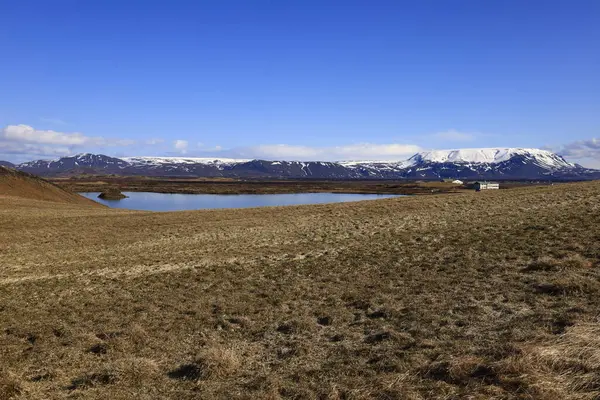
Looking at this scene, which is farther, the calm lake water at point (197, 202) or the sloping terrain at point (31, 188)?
the calm lake water at point (197, 202)

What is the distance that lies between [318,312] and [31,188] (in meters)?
76.1

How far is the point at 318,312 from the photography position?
44.2ft

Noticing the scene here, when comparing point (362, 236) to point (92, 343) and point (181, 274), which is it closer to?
point (181, 274)

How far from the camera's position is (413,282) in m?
16.0

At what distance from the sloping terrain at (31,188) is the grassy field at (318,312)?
49.6 metres

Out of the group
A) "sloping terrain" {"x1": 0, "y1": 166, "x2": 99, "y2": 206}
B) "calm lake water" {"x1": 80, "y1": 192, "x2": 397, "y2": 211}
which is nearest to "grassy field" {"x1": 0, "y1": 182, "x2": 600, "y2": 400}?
"sloping terrain" {"x1": 0, "y1": 166, "x2": 99, "y2": 206}

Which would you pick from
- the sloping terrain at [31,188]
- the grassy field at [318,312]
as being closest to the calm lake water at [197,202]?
the sloping terrain at [31,188]

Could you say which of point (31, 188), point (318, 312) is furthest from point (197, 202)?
point (318, 312)

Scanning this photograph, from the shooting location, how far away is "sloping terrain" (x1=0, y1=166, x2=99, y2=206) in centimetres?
7031

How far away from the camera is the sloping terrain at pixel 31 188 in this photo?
70.3m

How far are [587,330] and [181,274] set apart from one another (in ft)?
51.8

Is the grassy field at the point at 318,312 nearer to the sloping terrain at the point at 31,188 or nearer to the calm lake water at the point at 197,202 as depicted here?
the sloping terrain at the point at 31,188

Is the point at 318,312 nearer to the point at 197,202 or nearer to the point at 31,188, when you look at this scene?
the point at 31,188

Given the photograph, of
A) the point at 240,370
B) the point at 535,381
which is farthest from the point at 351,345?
the point at 535,381
